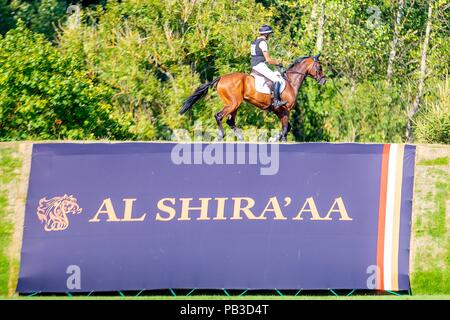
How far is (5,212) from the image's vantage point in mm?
16875

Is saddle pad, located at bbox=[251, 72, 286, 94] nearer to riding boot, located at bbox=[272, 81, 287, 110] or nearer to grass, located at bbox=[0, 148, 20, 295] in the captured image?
riding boot, located at bbox=[272, 81, 287, 110]

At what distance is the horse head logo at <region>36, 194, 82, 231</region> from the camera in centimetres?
1672

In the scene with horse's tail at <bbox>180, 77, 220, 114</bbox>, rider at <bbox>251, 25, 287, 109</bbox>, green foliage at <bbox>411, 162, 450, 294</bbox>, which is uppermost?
rider at <bbox>251, 25, 287, 109</bbox>

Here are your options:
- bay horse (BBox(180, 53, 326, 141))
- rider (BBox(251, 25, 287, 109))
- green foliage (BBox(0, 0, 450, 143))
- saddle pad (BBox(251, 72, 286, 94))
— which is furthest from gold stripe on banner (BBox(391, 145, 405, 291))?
green foliage (BBox(0, 0, 450, 143))

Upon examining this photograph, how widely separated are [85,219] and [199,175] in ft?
6.44

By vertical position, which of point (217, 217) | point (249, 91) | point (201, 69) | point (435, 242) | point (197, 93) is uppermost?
point (201, 69)

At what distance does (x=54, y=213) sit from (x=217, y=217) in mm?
2608

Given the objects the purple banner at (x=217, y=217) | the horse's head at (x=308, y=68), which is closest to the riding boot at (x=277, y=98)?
the horse's head at (x=308, y=68)

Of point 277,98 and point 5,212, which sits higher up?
point 277,98

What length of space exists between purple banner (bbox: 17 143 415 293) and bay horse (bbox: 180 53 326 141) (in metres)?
4.12

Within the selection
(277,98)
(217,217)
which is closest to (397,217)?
(217,217)

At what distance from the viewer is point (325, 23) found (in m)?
32.8

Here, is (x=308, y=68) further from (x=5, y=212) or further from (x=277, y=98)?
(x=5, y=212)
